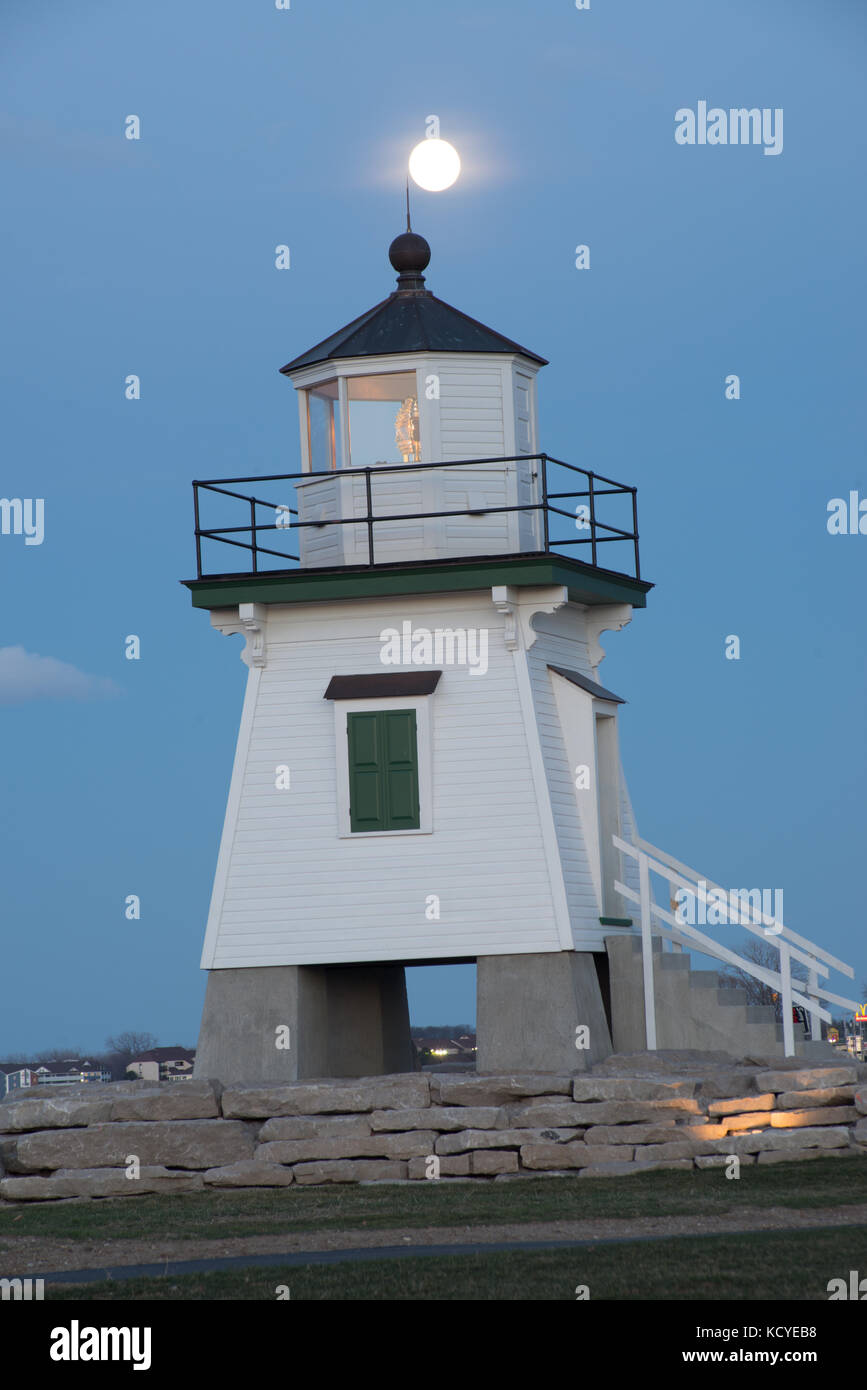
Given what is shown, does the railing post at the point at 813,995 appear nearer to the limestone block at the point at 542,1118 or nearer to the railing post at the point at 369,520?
the limestone block at the point at 542,1118

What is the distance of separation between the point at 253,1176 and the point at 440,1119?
78.2 inches

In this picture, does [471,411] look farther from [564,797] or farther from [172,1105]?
[172,1105]

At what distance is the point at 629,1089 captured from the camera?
20406mm

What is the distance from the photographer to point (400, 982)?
89.6 ft

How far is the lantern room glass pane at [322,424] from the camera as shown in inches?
964

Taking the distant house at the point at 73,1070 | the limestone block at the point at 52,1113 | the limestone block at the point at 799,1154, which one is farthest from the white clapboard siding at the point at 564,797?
the distant house at the point at 73,1070

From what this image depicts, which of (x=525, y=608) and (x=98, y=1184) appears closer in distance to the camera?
(x=98, y=1184)

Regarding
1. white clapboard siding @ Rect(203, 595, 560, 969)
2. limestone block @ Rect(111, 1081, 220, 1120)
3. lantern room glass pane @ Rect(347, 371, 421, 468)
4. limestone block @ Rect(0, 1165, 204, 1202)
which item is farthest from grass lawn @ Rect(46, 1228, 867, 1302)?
lantern room glass pane @ Rect(347, 371, 421, 468)

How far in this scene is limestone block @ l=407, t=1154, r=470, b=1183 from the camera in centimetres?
2006

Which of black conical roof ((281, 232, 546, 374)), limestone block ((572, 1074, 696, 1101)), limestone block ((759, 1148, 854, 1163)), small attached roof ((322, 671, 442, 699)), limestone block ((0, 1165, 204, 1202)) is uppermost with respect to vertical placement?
black conical roof ((281, 232, 546, 374))

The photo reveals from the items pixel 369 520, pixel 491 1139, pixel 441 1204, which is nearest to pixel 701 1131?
pixel 491 1139

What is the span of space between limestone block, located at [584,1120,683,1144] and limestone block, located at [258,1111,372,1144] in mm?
1748

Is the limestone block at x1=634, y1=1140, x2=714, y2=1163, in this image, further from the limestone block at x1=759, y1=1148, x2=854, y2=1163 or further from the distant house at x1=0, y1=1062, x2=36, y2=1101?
the distant house at x1=0, y1=1062, x2=36, y2=1101

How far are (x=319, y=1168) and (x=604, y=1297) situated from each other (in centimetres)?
834
